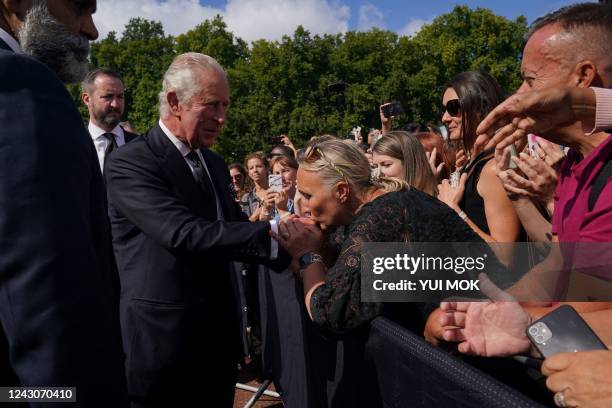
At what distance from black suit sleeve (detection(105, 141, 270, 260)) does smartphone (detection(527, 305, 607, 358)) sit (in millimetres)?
1412

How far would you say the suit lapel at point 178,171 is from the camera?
2.61 metres

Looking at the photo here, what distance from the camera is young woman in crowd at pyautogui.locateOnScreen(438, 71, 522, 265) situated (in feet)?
10.1

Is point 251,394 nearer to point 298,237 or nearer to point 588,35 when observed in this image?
point 298,237

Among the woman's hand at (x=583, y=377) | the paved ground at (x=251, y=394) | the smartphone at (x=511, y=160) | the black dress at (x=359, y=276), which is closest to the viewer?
the woman's hand at (x=583, y=377)

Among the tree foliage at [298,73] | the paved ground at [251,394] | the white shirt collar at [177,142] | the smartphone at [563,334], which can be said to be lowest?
the paved ground at [251,394]

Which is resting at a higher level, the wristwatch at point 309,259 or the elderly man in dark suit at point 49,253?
the elderly man in dark suit at point 49,253

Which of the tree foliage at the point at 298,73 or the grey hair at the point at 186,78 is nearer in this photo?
the grey hair at the point at 186,78

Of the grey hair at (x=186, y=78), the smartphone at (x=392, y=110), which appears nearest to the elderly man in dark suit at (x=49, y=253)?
the grey hair at (x=186, y=78)

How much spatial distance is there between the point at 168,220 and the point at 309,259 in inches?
27.0

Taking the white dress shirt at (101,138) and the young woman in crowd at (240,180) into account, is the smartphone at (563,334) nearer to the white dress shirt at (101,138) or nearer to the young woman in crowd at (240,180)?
the white dress shirt at (101,138)

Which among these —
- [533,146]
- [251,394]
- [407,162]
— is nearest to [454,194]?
[407,162]

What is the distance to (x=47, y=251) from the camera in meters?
1.27

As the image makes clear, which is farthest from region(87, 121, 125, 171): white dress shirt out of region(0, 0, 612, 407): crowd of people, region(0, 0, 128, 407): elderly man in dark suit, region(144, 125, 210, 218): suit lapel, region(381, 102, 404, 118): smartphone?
region(0, 0, 128, 407): elderly man in dark suit

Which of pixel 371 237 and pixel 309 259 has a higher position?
pixel 371 237
